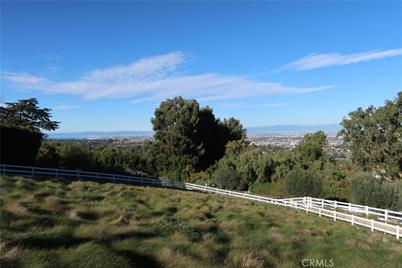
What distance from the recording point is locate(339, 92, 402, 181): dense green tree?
62.7 m

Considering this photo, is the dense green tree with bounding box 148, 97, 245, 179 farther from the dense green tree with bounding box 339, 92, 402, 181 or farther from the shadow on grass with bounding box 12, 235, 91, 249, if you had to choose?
the shadow on grass with bounding box 12, 235, 91, 249

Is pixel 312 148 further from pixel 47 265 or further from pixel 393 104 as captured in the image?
pixel 47 265

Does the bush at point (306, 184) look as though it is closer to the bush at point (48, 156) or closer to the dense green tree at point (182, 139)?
the bush at point (48, 156)

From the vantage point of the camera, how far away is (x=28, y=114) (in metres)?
55.6

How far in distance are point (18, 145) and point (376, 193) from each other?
29.2 m

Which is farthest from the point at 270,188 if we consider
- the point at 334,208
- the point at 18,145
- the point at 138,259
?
the point at 138,259

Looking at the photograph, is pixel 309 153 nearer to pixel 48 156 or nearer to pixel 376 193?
pixel 376 193

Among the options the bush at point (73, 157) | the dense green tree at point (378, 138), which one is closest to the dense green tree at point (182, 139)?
the bush at point (73, 157)

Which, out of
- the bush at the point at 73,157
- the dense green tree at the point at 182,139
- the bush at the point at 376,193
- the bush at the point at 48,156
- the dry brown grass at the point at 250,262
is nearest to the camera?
the dry brown grass at the point at 250,262

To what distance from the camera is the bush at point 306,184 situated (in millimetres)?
43688

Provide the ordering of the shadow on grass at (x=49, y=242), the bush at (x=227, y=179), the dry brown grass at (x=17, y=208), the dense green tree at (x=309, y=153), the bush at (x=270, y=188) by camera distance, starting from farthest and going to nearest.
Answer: the dense green tree at (x=309, y=153) < the bush at (x=227, y=179) < the bush at (x=270, y=188) < the dry brown grass at (x=17, y=208) < the shadow on grass at (x=49, y=242)

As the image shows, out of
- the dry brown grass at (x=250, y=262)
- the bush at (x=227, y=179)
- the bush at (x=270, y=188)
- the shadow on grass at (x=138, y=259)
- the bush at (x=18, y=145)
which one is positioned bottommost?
the bush at (x=270, y=188)

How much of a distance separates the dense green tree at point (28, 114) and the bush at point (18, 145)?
56.3 feet

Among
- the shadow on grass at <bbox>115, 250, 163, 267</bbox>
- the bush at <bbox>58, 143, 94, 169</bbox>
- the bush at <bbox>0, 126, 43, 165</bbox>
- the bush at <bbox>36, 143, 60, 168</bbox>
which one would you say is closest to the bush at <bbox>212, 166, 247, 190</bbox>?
the bush at <bbox>58, 143, 94, 169</bbox>
